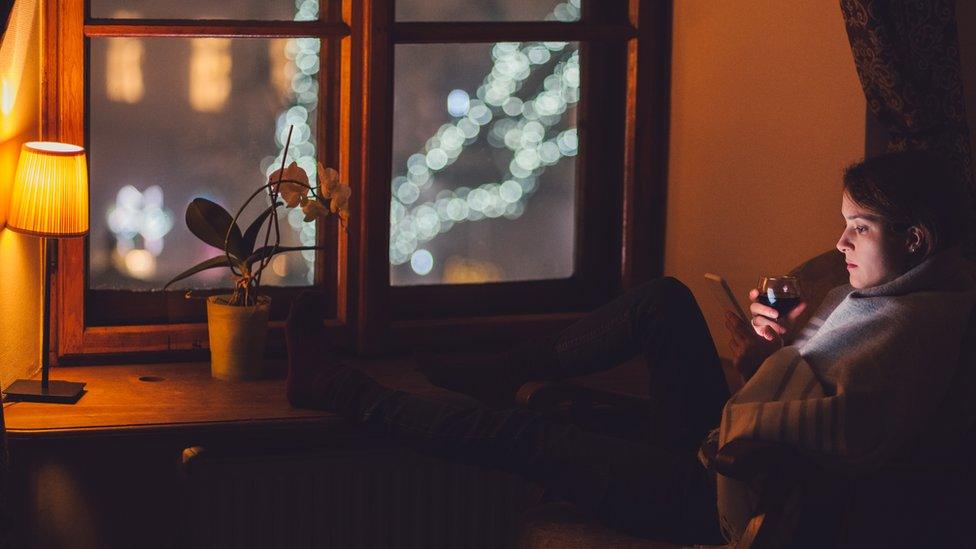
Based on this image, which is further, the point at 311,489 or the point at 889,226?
the point at 311,489

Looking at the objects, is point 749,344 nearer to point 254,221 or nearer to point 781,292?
point 781,292

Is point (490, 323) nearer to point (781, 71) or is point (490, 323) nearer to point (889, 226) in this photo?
point (781, 71)

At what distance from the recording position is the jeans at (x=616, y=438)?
2.09 meters

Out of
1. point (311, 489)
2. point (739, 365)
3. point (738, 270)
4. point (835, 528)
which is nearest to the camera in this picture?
point (835, 528)

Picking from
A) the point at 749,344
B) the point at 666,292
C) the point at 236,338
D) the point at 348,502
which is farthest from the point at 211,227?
the point at 749,344

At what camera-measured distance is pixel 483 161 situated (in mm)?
2971

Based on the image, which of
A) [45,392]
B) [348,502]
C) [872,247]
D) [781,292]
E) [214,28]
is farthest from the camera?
[214,28]

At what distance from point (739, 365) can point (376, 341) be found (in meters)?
1.00

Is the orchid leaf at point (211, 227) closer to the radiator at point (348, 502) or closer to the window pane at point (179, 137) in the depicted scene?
the window pane at point (179, 137)

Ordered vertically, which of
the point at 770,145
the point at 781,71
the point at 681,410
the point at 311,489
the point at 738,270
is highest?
the point at 781,71

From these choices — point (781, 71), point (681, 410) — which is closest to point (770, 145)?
point (781, 71)

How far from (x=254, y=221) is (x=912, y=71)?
4.80 feet

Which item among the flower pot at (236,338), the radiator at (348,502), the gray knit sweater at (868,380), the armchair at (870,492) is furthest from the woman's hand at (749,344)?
the flower pot at (236,338)

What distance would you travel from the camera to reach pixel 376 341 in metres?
2.84
